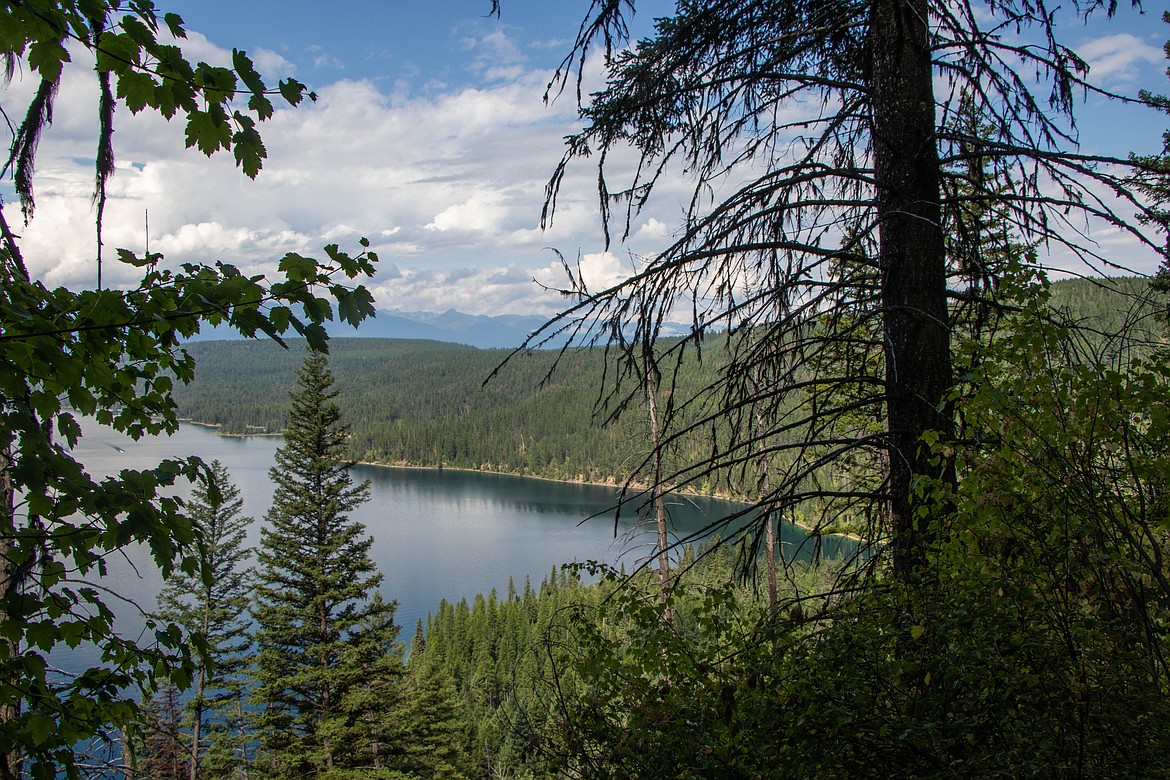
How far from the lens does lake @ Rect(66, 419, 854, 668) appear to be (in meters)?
45.6

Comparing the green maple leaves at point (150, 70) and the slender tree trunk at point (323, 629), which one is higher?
the green maple leaves at point (150, 70)

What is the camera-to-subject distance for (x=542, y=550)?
6538 cm

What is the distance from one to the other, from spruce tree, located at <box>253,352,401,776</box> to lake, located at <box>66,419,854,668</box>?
596 inches

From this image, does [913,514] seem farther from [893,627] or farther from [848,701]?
[848,701]

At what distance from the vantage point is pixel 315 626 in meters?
14.2

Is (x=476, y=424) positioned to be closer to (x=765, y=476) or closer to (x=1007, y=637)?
(x=765, y=476)

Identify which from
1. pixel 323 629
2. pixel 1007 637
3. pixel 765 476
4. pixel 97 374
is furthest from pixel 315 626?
pixel 1007 637

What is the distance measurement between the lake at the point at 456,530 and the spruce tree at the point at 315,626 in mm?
15147

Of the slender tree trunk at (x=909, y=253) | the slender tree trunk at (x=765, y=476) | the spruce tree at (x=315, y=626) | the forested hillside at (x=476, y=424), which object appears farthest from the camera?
the forested hillside at (x=476, y=424)

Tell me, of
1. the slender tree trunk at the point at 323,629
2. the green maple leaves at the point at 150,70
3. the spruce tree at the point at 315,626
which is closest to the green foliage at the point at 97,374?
the green maple leaves at the point at 150,70

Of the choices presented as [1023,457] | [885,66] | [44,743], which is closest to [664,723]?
[1023,457]

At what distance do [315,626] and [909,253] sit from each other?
14.3 m

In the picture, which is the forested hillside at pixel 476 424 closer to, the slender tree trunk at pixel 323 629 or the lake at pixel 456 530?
the lake at pixel 456 530

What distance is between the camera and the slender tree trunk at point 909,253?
3127mm
